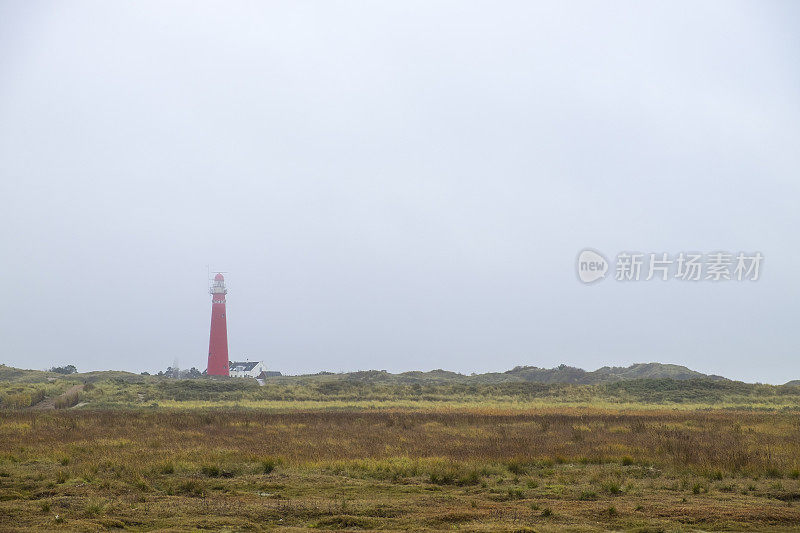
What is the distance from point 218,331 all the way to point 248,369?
1296 inches

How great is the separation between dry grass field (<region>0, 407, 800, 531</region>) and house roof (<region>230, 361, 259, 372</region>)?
7950 cm

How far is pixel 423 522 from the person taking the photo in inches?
397

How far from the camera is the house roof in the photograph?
104000mm

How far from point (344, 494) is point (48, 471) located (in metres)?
7.96

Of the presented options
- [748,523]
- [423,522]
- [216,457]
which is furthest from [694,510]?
[216,457]

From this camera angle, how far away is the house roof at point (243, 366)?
104000 mm

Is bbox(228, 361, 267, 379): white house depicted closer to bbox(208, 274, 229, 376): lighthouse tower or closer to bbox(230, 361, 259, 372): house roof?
bbox(230, 361, 259, 372): house roof

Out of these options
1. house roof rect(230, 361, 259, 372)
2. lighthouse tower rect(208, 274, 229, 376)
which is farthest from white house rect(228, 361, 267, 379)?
lighthouse tower rect(208, 274, 229, 376)

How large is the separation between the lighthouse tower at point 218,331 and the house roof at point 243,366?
2972 centimetres

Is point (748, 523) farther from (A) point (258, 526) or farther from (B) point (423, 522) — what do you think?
(A) point (258, 526)

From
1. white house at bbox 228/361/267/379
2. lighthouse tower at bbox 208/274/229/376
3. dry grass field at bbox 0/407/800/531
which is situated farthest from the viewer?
white house at bbox 228/361/267/379

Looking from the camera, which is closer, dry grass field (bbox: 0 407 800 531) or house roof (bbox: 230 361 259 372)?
dry grass field (bbox: 0 407 800 531)

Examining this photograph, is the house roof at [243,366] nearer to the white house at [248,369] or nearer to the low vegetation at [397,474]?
the white house at [248,369]

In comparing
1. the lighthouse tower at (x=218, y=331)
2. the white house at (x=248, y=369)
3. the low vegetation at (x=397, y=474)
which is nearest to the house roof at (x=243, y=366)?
the white house at (x=248, y=369)
